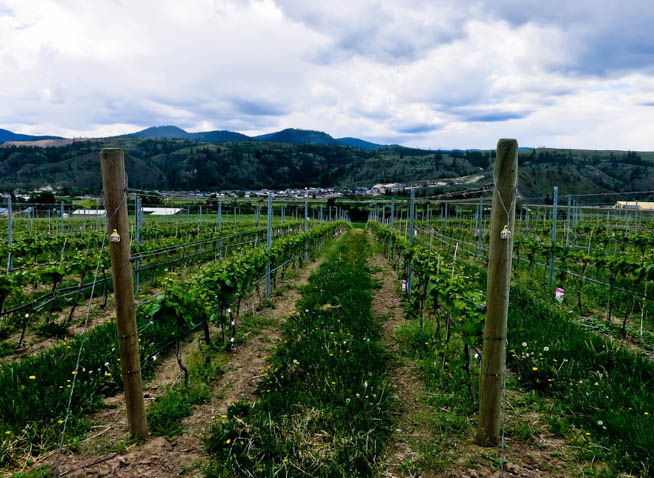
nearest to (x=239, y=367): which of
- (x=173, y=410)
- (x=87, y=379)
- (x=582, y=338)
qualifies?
(x=173, y=410)

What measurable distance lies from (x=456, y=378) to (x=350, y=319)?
7.94 feet

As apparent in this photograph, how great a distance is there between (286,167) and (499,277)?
14906cm

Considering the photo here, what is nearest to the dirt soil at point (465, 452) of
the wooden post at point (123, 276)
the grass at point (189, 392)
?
the grass at point (189, 392)

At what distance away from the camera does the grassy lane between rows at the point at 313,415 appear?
3.09m

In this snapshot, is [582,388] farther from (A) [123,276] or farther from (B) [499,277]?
(A) [123,276]

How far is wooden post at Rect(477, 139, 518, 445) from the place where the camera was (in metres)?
3.11

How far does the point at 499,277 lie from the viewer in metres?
3.15

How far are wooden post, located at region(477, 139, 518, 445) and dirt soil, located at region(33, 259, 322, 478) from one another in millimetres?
2500

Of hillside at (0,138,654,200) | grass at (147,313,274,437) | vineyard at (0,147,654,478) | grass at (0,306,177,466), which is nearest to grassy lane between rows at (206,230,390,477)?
vineyard at (0,147,654,478)

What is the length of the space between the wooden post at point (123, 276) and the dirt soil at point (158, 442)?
0.74 ft

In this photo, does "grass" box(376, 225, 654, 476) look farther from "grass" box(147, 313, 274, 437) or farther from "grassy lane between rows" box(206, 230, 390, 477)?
"grass" box(147, 313, 274, 437)

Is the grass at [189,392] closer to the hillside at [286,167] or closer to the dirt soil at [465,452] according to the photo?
the dirt soil at [465,452]

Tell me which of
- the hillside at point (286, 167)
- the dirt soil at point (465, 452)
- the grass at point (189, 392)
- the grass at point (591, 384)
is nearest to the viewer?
the dirt soil at point (465, 452)

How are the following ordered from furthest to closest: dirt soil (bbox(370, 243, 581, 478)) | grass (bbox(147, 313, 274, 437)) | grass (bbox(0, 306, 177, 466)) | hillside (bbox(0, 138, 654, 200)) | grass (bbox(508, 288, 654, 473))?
hillside (bbox(0, 138, 654, 200)), grass (bbox(147, 313, 274, 437)), grass (bbox(0, 306, 177, 466)), grass (bbox(508, 288, 654, 473)), dirt soil (bbox(370, 243, 581, 478))
